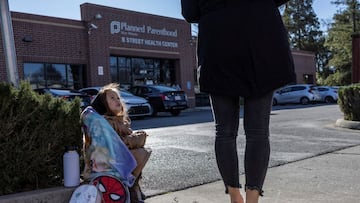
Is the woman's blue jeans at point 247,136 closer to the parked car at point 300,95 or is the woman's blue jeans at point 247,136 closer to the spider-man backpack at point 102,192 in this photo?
the spider-man backpack at point 102,192

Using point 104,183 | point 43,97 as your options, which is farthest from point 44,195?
point 43,97

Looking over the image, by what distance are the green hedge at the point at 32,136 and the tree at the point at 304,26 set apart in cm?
6344

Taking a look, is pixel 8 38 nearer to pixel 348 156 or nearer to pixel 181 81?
pixel 348 156

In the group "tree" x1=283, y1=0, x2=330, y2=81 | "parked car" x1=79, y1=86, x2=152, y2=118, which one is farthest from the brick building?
"tree" x1=283, y1=0, x2=330, y2=81

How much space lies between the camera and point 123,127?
3.52 metres

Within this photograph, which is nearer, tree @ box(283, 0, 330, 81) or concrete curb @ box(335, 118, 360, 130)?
concrete curb @ box(335, 118, 360, 130)

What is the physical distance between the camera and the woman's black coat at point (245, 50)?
2650 mm

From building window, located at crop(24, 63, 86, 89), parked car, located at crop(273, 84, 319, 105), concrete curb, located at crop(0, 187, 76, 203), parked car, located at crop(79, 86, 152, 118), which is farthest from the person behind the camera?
parked car, located at crop(273, 84, 319, 105)

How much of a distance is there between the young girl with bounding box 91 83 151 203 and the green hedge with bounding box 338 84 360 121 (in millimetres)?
8016

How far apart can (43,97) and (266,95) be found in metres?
1.74

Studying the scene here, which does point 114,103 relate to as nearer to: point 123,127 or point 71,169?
point 123,127

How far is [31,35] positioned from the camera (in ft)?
62.5

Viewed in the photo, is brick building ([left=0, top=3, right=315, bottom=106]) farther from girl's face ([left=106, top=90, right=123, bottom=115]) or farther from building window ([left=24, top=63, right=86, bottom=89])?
girl's face ([left=106, top=90, right=123, bottom=115])

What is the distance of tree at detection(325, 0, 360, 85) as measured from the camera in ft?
134
